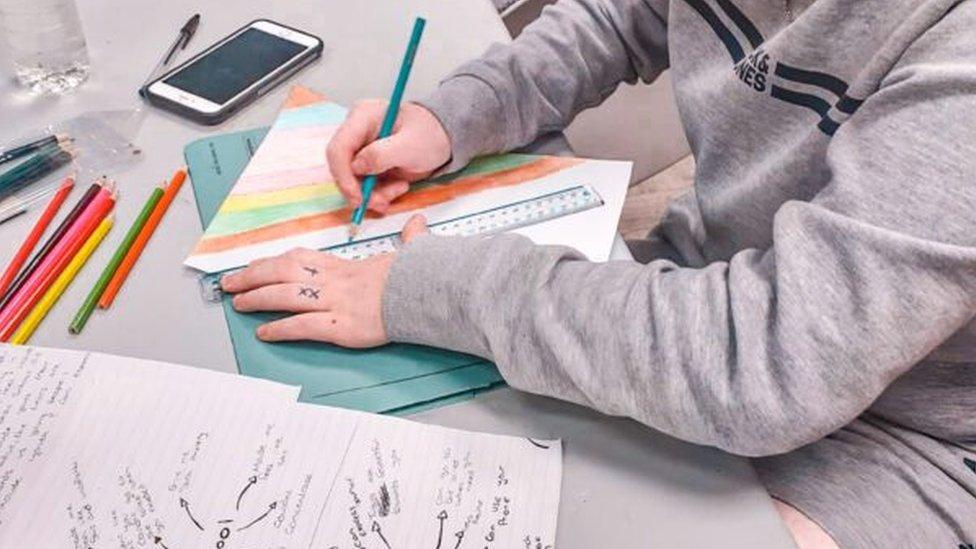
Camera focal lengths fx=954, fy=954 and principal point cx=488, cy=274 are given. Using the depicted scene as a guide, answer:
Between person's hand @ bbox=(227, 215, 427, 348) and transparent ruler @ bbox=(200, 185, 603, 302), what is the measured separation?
25mm

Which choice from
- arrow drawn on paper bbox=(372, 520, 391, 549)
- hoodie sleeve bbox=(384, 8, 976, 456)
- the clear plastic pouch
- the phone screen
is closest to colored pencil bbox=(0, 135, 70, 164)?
the clear plastic pouch

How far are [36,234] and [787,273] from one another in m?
0.49

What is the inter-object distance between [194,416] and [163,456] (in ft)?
0.10

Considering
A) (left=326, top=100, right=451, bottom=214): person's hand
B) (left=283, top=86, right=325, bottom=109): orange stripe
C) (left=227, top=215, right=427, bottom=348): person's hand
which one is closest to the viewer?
(left=227, top=215, right=427, bottom=348): person's hand

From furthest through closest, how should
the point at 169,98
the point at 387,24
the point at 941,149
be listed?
the point at 387,24
the point at 169,98
the point at 941,149

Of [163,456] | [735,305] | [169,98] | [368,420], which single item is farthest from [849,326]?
[169,98]

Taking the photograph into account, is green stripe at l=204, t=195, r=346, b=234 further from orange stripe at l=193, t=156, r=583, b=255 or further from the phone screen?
the phone screen

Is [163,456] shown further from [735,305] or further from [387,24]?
[387,24]

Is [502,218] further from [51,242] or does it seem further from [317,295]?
[51,242]

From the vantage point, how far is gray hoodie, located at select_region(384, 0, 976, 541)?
487 millimetres

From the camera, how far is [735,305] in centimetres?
53

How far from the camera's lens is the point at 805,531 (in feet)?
1.88

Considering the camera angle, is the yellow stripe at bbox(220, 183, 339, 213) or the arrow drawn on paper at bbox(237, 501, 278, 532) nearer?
the arrow drawn on paper at bbox(237, 501, 278, 532)

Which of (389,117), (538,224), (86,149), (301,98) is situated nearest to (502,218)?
(538,224)
